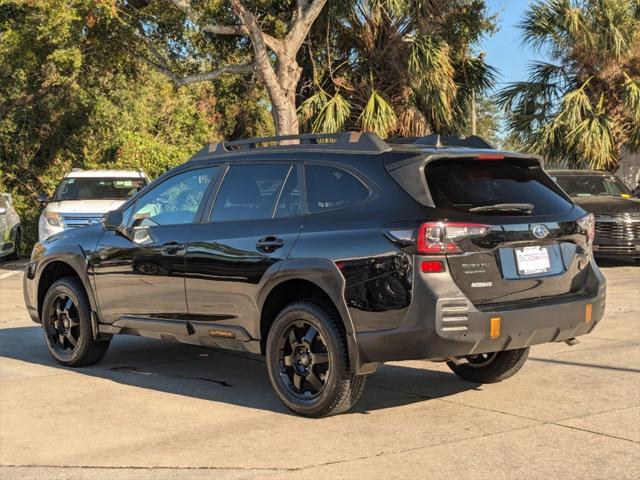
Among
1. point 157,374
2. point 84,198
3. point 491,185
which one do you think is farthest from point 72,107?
point 491,185

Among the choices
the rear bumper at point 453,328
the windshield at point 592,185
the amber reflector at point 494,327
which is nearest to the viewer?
the rear bumper at point 453,328

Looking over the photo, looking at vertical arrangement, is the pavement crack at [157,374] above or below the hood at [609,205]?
below

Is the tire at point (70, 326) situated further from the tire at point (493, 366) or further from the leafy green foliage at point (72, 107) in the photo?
the leafy green foliage at point (72, 107)

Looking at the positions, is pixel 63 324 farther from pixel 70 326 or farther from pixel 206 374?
pixel 206 374

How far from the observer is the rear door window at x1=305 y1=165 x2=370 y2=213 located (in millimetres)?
5953

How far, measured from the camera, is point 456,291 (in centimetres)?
545

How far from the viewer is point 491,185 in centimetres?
597

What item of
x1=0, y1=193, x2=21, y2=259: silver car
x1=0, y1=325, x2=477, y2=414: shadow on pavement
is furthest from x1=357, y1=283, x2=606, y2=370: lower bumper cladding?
x1=0, y1=193, x2=21, y2=259: silver car

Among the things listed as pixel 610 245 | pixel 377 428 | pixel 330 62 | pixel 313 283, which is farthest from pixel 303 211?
pixel 330 62

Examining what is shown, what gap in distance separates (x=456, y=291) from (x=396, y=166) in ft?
2.91

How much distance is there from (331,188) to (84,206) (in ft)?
35.3

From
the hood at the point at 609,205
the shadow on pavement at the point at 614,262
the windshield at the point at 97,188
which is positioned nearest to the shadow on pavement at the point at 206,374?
the windshield at the point at 97,188

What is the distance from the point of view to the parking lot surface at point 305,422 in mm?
5020

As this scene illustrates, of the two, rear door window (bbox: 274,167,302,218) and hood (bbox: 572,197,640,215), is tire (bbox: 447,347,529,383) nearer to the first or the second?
rear door window (bbox: 274,167,302,218)
